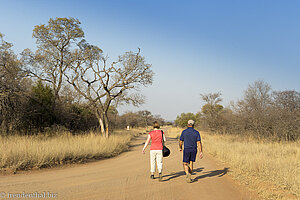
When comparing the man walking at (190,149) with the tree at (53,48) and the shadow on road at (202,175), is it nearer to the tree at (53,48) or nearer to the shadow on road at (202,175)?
the shadow on road at (202,175)

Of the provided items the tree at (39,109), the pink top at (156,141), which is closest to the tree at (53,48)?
the tree at (39,109)

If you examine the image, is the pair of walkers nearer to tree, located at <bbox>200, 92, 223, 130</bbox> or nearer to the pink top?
the pink top

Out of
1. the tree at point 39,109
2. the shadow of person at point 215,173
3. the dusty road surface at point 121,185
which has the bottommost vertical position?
the shadow of person at point 215,173

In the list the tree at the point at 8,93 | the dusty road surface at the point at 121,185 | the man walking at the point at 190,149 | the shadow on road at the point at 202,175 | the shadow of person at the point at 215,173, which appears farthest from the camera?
the tree at the point at 8,93

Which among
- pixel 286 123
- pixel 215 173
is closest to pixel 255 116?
pixel 286 123

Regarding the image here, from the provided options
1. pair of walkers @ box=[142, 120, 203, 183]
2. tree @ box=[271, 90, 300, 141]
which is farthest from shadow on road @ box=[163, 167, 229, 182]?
tree @ box=[271, 90, 300, 141]

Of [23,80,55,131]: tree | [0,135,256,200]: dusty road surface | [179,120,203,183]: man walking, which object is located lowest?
[0,135,256,200]: dusty road surface

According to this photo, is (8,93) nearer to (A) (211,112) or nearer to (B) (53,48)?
(B) (53,48)

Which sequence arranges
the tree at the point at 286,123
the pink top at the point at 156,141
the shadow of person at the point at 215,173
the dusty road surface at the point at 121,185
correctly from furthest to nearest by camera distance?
1. the tree at the point at 286,123
2. the shadow of person at the point at 215,173
3. the pink top at the point at 156,141
4. the dusty road surface at the point at 121,185

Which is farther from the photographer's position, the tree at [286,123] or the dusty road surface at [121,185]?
the tree at [286,123]

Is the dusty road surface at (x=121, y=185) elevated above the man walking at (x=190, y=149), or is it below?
below

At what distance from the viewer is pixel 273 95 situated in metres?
29.0

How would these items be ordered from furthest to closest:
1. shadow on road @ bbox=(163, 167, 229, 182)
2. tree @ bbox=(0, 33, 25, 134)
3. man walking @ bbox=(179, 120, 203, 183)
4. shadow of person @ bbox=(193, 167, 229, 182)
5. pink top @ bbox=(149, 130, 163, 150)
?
1. tree @ bbox=(0, 33, 25, 134)
2. shadow of person @ bbox=(193, 167, 229, 182)
3. shadow on road @ bbox=(163, 167, 229, 182)
4. pink top @ bbox=(149, 130, 163, 150)
5. man walking @ bbox=(179, 120, 203, 183)

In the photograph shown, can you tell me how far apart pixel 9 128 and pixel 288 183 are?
1636cm
